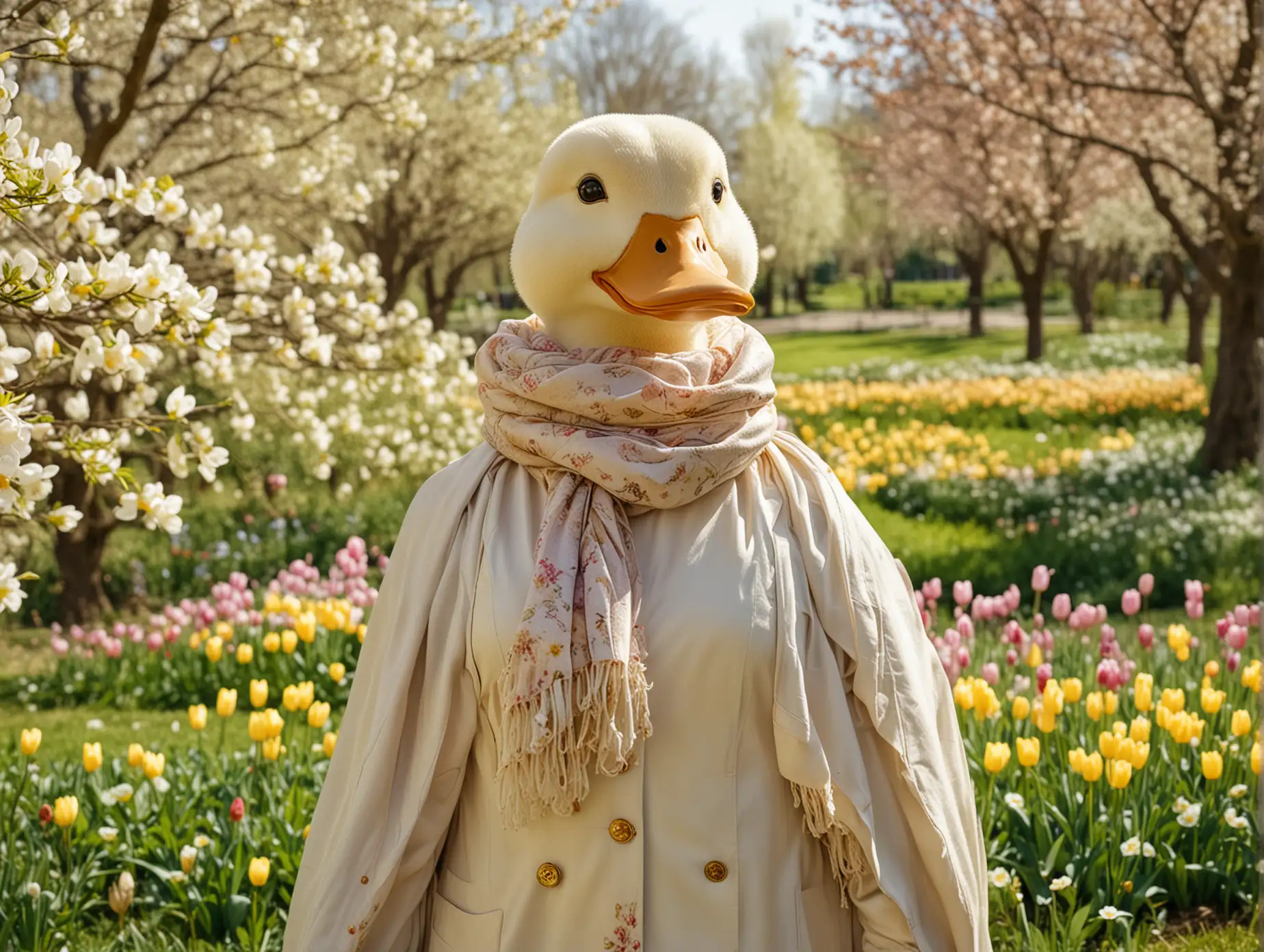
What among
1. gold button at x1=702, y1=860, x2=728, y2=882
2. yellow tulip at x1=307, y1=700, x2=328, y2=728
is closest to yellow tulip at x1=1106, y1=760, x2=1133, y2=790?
gold button at x1=702, y1=860, x2=728, y2=882

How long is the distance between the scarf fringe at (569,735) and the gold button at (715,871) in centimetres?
20

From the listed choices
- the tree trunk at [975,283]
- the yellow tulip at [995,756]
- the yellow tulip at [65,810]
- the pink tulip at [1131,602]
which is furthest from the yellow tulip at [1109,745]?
the tree trunk at [975,283]

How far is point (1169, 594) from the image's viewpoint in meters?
7.07

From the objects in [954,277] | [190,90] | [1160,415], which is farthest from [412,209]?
[954,277]

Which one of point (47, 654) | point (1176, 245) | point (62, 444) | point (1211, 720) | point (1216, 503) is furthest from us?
point (1176, 245)

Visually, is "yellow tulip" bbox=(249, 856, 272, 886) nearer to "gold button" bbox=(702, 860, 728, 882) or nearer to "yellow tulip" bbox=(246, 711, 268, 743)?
"yellow tulip" bbox=(246, 711, 268, 743)

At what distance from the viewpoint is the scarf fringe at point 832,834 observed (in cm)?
190

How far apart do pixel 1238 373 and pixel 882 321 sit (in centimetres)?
2641

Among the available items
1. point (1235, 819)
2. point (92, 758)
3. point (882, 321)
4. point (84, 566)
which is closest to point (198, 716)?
point (92, 758)

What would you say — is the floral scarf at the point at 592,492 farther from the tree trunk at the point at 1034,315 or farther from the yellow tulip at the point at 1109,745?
the tree trunk at the point at 1034,315

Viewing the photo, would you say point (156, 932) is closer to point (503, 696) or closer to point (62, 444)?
point (62, 444)

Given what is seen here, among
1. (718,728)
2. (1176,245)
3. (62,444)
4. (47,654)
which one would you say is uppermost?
(1176,245)

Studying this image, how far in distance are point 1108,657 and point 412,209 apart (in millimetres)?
11970

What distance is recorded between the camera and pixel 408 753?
2.03 meters
